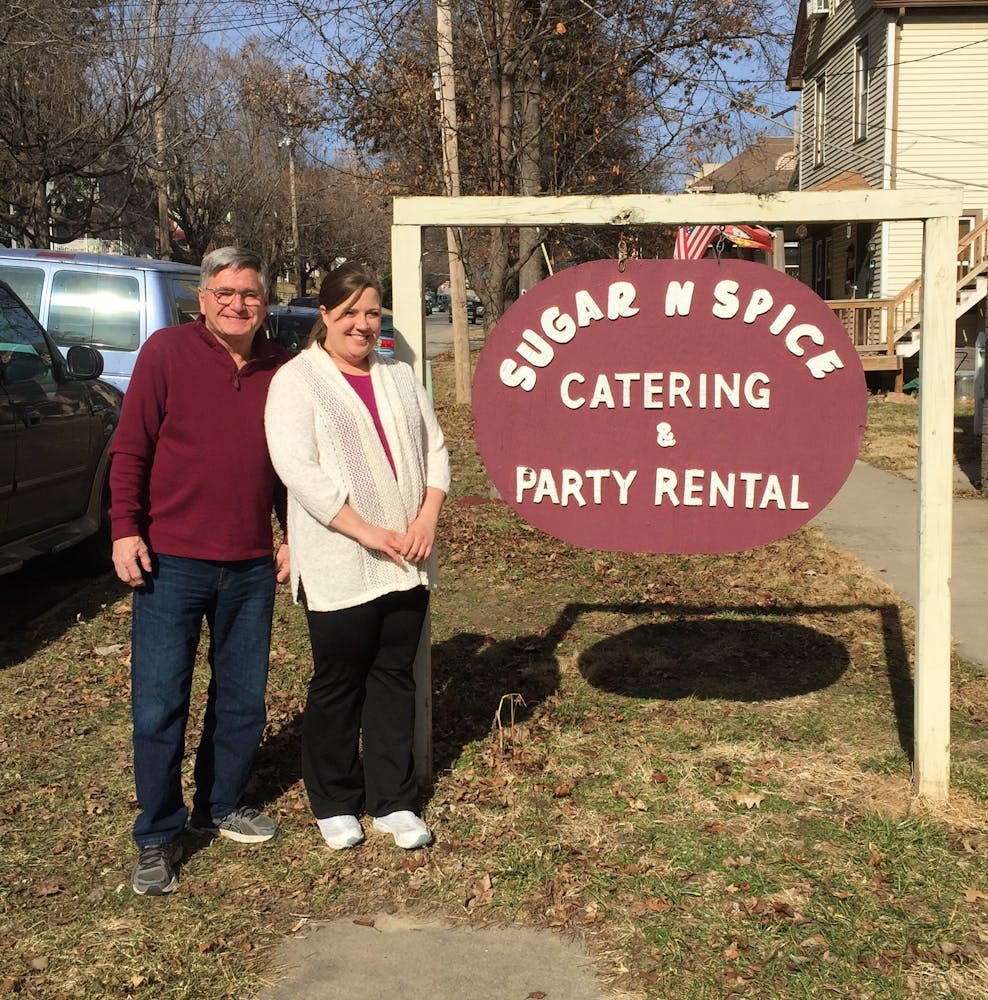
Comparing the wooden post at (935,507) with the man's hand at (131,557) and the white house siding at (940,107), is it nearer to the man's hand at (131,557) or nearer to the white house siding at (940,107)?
the man's hand at (131,557)

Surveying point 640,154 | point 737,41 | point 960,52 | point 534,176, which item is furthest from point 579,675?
point 960,52

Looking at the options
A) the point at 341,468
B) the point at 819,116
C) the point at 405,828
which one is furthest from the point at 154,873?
the point at 819,116

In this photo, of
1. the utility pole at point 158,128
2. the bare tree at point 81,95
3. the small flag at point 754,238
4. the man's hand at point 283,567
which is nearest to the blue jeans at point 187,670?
the man's hand at point 283,567

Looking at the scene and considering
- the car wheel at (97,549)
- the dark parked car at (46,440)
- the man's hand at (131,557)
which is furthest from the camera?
the car wheel at (97,549)

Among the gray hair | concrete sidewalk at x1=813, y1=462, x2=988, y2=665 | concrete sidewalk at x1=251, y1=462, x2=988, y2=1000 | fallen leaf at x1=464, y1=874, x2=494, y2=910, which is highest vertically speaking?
the gray hair

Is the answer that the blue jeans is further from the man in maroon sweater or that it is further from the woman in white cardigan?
the woman in white cardigan

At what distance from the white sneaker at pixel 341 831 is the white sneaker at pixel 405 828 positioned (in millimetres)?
80

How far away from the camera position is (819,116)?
86.6 feet

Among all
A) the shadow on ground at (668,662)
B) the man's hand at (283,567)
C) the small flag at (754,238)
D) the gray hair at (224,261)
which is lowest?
the shadow on ground at (668,662)

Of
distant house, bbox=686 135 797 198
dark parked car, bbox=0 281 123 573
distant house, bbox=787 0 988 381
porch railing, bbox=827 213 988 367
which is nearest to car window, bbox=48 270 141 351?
dark parked car, bbox=0 281 123 573

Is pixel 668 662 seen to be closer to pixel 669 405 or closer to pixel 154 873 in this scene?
pixel 669 405

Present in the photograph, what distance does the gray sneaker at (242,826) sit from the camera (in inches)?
145

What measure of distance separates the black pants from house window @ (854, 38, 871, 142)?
71.3ft

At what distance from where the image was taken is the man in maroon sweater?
3.26 meters
